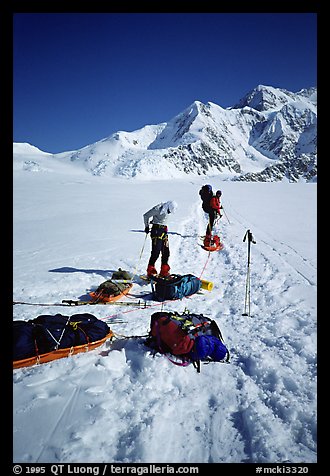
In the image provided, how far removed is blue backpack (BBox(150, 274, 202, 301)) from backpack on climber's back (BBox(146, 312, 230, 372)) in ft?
4.50

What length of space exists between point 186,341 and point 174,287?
1.81 m

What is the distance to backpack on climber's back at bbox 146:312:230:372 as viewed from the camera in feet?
10.4

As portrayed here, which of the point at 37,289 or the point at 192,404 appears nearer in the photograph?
the point at 192,404

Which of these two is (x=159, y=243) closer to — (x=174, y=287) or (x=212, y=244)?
(x=174, y=287)

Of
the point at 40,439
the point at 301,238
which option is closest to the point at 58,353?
the point at 40,439

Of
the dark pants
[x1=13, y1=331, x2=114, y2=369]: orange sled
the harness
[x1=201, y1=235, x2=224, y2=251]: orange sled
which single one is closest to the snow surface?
[x1=13, y1=331, x2=114, y2=369]: orange sled

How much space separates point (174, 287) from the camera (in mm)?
4969

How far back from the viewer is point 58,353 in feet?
10.3

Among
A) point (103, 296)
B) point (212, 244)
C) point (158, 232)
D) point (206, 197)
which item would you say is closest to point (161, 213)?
point (158, 232)

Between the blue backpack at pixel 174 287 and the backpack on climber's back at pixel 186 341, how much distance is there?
1373mm

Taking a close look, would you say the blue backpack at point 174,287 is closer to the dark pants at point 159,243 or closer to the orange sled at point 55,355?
the dark pants at point 159,243

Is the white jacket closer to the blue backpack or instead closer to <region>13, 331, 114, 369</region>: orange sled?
the blue backpack
